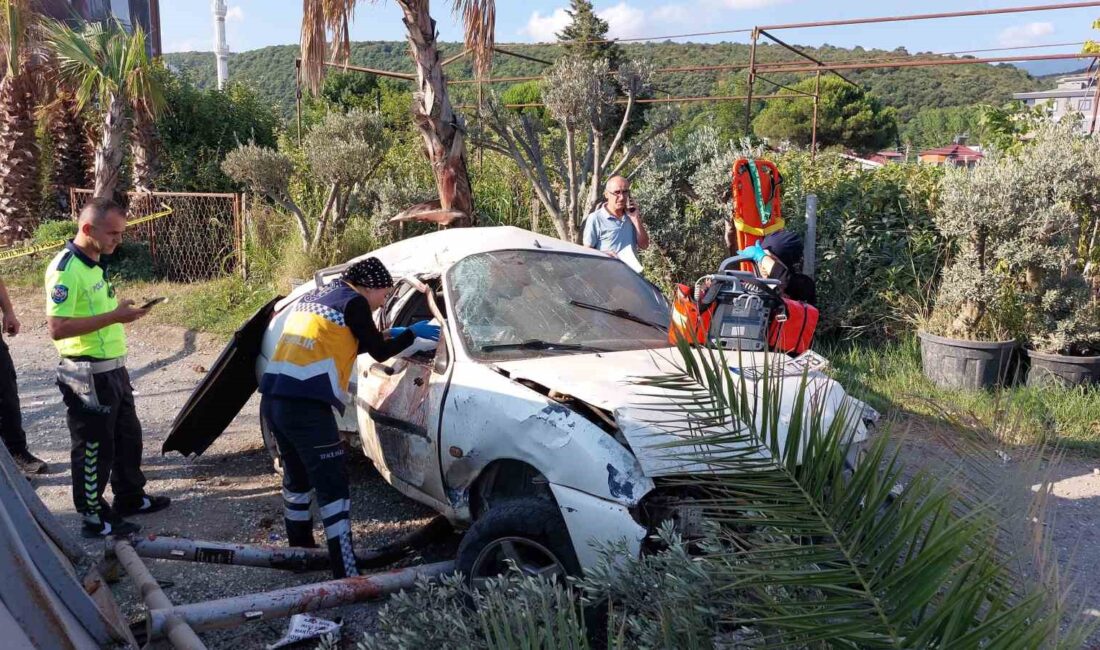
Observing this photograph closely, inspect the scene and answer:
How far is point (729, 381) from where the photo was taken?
1.72 metres

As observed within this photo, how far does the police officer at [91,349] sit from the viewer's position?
463 centimetres

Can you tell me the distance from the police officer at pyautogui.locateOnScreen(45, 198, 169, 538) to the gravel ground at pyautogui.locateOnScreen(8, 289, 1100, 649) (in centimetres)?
31

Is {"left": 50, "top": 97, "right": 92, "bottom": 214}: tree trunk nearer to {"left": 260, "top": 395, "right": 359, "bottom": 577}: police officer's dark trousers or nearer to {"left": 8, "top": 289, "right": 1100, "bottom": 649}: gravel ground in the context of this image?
{"left": 8, "top": 289, "right": 1100, "bottom": 649}: gravel ground

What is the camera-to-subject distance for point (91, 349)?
186 inches

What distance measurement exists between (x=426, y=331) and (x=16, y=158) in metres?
13.1

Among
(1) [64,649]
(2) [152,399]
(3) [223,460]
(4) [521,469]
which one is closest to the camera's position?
(1) [64,649]

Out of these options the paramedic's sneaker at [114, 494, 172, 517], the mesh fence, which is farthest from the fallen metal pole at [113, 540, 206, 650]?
the mesh fence

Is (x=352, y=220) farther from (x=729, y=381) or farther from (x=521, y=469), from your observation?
(x=729, y=381)

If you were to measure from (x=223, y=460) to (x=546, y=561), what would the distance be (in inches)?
140

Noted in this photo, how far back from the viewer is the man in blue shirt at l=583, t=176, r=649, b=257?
22.2ft

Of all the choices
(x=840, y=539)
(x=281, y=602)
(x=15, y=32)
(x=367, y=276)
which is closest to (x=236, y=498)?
(x=367, y=276)

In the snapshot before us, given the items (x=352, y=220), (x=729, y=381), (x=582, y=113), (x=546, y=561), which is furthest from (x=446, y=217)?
(x=729, y=381)

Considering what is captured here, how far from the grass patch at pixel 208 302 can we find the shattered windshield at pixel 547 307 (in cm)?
659

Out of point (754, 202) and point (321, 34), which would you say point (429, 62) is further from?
point (754, 202)
